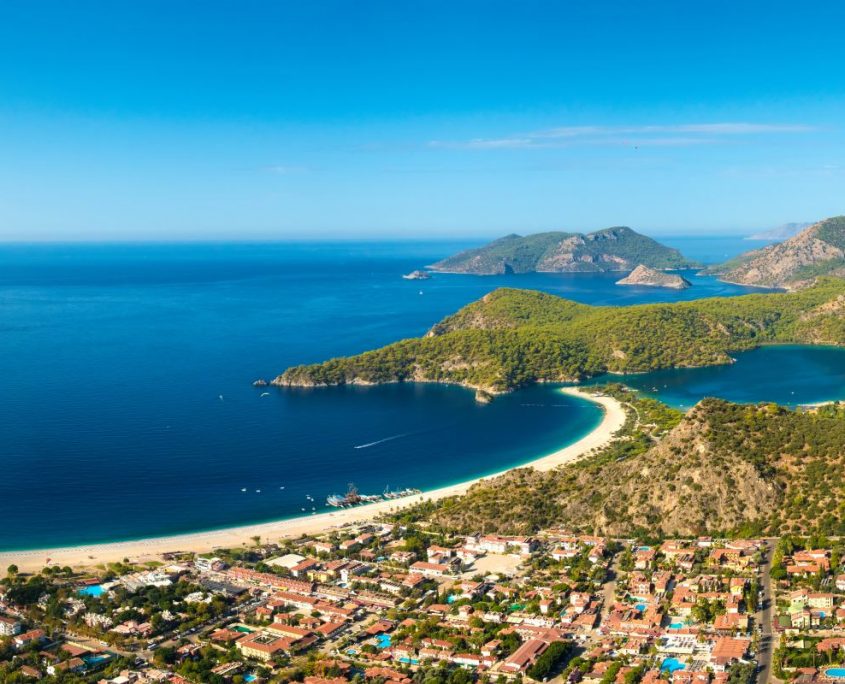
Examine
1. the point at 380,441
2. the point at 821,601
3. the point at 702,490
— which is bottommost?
the point at 821,601

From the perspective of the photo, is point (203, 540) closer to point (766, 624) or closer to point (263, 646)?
point (263, 646)

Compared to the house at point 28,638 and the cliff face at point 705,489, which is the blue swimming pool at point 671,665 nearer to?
the cliff face at point 705,489

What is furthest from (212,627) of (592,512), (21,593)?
(592,512)

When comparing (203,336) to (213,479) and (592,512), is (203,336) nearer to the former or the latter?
(213,479)

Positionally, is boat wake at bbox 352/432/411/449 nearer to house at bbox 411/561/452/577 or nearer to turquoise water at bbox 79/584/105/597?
house at bbox 411/561/452/577

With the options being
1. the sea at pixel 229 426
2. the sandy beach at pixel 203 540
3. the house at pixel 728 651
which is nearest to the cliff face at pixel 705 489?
the sandy beach at pixel 203 540

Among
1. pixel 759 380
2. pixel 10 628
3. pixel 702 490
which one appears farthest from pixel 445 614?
pixel 759 380
